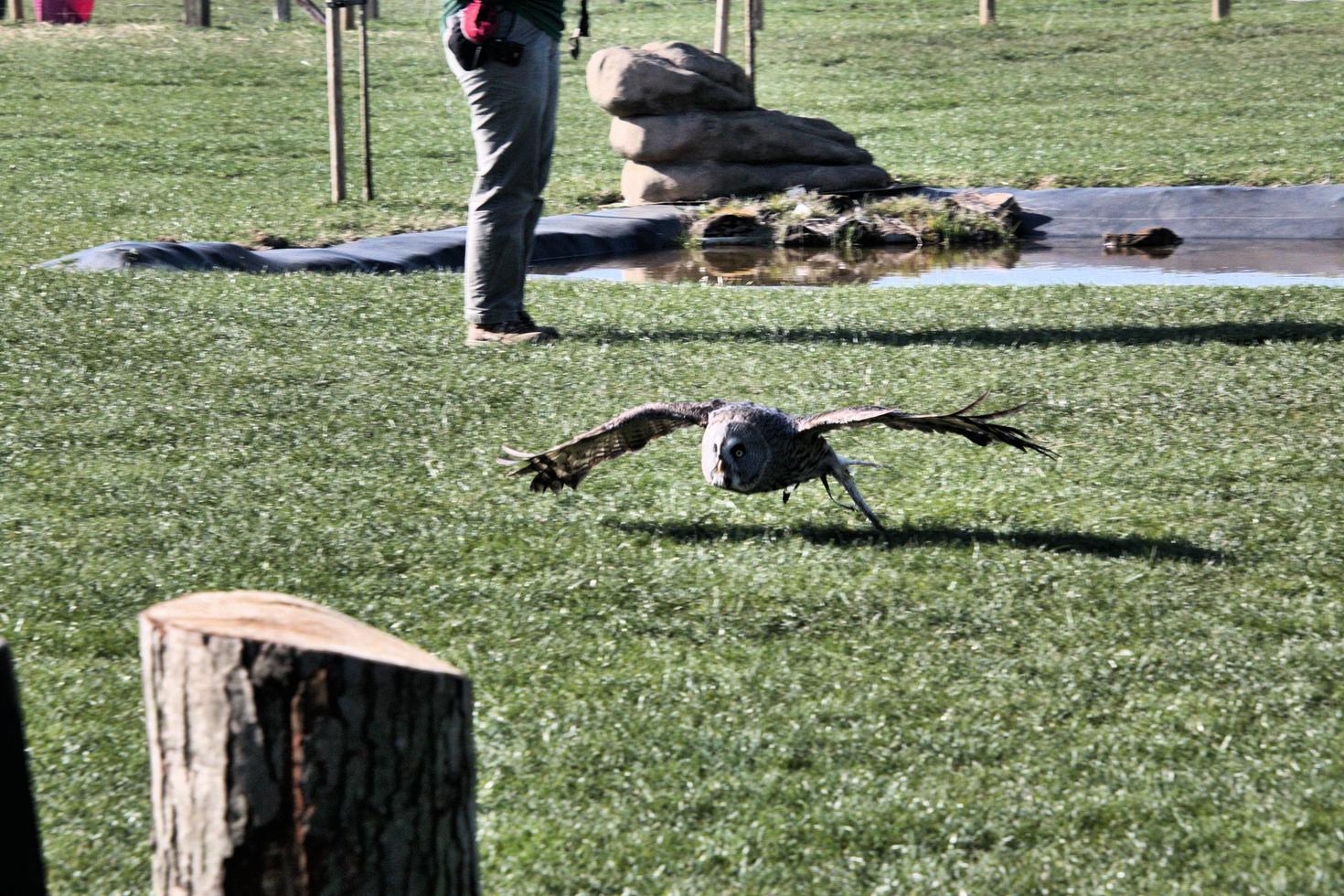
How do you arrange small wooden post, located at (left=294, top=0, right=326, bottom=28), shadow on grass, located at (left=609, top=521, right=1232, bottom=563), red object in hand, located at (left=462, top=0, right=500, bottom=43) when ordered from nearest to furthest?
shadow on grass, located at (left=609, top=521, right=1232, bottom=563)
red object in hand, located at (left=462, top=0, right=500, bottom=43)
small wooden post, located at (left=294, top=0, right=326, bottom=28)

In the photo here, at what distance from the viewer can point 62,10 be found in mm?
26812

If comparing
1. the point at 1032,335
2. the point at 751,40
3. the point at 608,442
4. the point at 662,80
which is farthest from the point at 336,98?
the point at 608,442

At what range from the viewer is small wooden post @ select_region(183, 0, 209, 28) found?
25.1 meters

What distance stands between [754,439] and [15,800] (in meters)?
2.39

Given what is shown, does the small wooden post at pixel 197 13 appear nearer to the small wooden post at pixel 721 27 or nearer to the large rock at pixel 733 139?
the small wooden post at pixel 721 27

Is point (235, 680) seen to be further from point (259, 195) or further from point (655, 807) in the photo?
point (259, 195)

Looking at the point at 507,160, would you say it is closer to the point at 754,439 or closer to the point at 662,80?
the point at 754,439

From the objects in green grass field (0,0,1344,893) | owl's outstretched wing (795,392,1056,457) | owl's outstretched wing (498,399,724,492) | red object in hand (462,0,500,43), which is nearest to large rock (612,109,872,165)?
green grass field (0,0,1344,893)

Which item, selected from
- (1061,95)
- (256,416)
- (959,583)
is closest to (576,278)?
(256,416)

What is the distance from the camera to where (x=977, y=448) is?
17.4 ft

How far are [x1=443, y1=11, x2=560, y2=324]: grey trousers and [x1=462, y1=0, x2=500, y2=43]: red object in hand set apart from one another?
0.10 metres

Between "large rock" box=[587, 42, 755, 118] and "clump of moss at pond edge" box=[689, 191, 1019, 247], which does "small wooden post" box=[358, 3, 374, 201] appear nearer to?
"large rock" box=[587, 42, 755, 118]

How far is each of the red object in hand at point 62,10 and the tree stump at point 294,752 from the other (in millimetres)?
27563

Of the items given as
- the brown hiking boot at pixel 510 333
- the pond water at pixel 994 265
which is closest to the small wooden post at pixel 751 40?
the pond water at pixel 994 265
